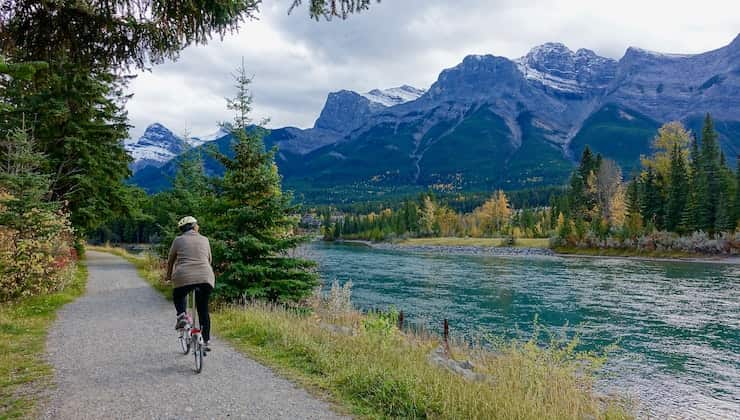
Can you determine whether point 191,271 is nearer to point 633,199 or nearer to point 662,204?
point 662,204

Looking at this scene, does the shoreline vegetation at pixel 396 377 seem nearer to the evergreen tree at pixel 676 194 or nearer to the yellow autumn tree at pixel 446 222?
the evergreen tree at pixel 676 194

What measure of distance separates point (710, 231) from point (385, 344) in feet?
247

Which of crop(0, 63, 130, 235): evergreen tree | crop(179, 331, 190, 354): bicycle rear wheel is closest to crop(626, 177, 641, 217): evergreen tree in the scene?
crop(0, 63, 130, 235): evergreen tree

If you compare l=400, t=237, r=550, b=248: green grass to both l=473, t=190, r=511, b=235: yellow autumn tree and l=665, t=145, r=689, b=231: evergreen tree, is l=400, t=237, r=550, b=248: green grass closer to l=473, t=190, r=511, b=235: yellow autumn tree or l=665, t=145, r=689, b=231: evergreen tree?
l=665, t=145, r=689, b=231: evergreen tree

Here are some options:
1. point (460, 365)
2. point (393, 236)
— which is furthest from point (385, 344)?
point (393, 236)

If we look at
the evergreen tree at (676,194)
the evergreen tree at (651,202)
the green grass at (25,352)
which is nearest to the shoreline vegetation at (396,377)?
the green grass at (25,352)

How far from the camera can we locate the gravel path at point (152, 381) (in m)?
6.09

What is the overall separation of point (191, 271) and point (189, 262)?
161 millimetres

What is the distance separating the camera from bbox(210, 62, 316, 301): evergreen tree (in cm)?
1499

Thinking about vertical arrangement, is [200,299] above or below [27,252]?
below

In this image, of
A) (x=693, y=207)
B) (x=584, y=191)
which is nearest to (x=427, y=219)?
(x=584, y=191)

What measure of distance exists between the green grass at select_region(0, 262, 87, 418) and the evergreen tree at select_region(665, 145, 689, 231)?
260 feet

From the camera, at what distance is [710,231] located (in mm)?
66688

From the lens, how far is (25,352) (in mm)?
9141
